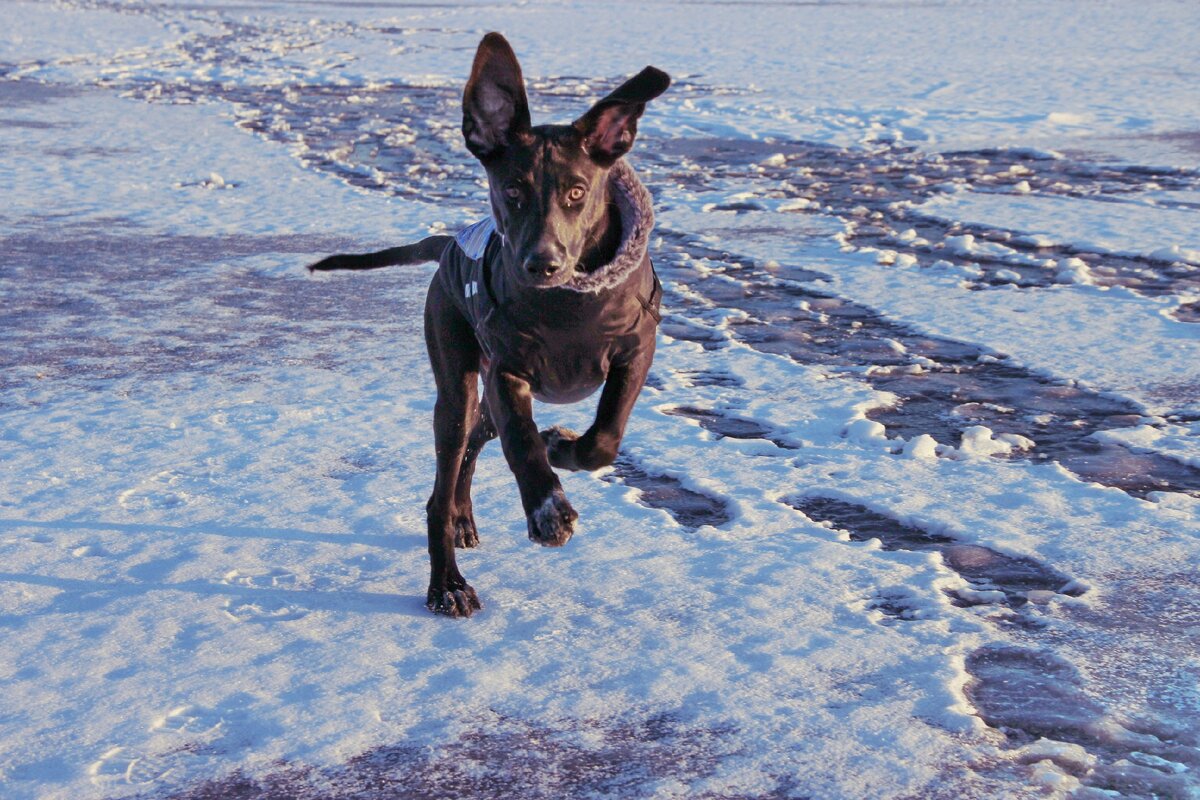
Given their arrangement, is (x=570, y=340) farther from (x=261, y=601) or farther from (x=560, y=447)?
(x=261, y=601)

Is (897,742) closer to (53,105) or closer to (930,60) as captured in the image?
(53,105)

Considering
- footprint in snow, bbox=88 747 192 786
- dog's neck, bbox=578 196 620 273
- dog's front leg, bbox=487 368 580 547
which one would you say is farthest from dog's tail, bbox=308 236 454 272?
footprint in snow, bbox=88 747 192 786

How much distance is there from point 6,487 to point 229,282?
3681mm

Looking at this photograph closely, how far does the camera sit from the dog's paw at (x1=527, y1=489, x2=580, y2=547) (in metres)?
3.47

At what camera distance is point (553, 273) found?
3.42 m

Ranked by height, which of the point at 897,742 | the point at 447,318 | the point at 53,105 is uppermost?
the point at 447,318

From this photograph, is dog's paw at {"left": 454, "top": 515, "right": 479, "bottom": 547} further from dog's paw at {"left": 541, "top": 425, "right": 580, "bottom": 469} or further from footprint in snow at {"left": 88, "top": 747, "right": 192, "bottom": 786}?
footprint in snow at {"left": 88, "top": 747, "right": 192, "bottom": 786}

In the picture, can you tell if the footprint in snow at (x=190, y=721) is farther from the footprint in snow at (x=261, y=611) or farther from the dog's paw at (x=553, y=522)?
the dog's paw at (x=553, y=522)

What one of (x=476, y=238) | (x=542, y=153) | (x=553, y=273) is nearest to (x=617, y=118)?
(x=542, y=153)

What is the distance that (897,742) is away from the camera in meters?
3.24

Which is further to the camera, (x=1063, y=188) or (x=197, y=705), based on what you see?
(x=1063, y=188)

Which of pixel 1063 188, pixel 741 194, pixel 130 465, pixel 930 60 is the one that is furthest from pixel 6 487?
pixel 930 60

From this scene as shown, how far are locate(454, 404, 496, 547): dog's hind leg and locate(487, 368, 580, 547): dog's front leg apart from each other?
65 cm

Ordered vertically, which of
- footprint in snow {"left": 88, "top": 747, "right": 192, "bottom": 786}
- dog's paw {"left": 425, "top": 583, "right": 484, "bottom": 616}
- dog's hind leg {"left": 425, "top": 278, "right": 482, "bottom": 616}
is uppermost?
dog's hind leg {"left": 425, "top": 278, "right": 482, "bottom": 616}
